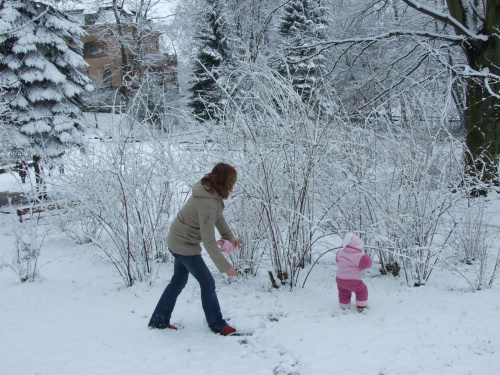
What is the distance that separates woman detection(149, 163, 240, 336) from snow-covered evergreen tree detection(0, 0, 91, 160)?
9916 mm

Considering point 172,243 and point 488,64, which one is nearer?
point 172,243

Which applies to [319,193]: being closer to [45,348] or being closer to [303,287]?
[303,287]

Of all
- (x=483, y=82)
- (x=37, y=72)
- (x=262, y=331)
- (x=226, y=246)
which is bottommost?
(x=262, y=331)

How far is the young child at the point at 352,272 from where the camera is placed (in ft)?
12.8

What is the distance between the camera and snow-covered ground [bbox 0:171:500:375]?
10.1 ft

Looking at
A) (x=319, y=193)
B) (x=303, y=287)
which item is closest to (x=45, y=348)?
(x=303, y=287)

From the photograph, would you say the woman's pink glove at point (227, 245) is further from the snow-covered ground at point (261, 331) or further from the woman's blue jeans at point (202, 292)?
the snow-covered ground at point (261, 331)

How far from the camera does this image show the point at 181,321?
3.92 meters

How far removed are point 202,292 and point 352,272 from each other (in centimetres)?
145

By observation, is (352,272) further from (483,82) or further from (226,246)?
(483,82)

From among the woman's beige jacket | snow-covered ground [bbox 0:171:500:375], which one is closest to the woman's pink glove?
the woman's beige jacket

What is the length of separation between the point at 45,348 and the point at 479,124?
9.00m

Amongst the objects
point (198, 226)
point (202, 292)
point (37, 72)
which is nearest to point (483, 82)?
point (198, 226)

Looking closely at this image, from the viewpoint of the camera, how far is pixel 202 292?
350cm
